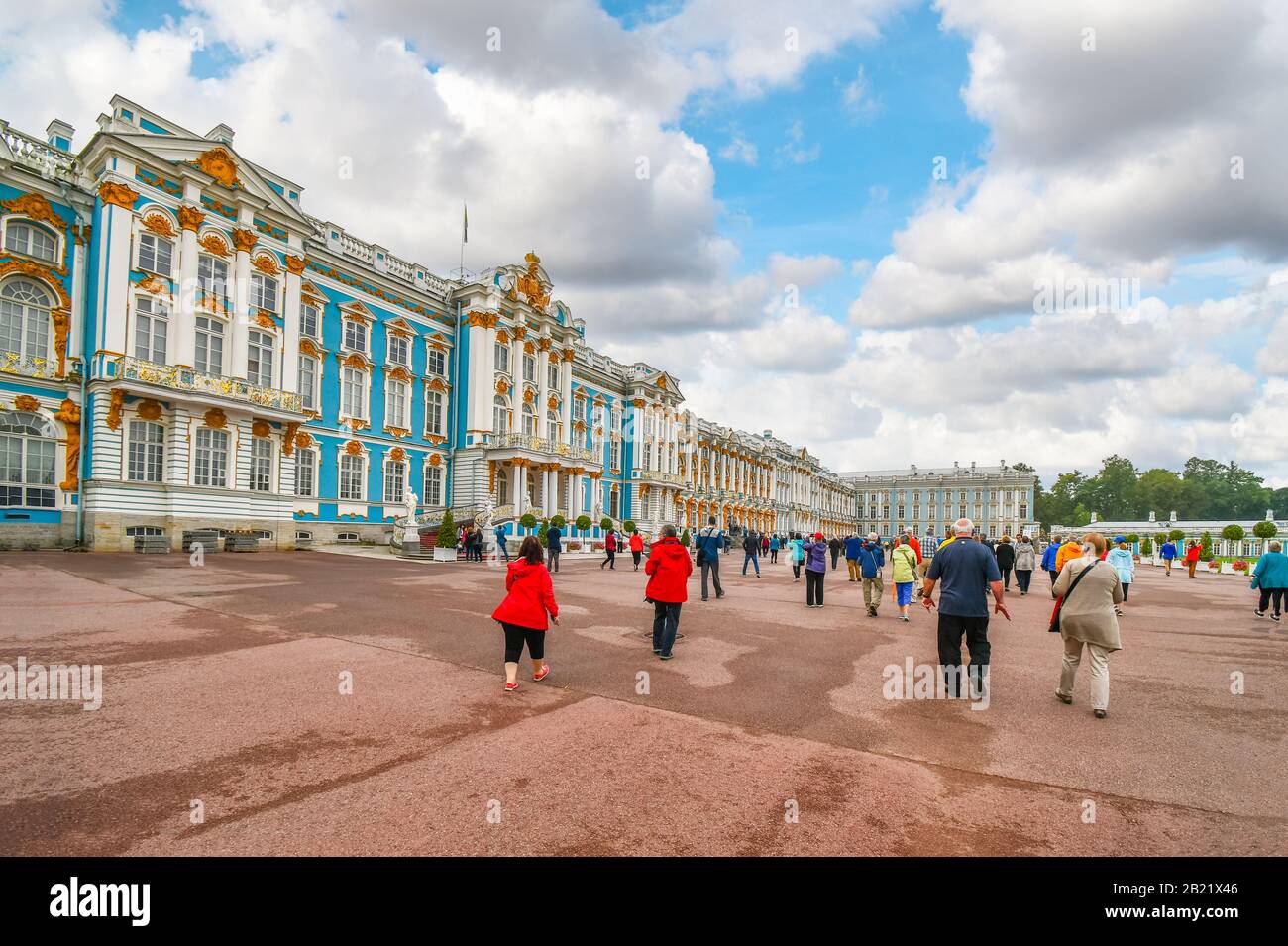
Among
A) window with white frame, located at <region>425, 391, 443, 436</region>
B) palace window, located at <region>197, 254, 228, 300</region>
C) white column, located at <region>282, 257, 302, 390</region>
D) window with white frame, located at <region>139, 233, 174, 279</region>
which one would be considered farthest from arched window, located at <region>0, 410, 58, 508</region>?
window with white frame, located at <region>425, 391, 443, 436</region>

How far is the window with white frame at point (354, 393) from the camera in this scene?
33969mm

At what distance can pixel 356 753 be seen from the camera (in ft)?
15.8

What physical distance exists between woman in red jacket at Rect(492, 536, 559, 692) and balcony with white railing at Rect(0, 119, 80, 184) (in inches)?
1132

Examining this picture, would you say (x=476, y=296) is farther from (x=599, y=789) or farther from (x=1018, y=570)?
(x=599, y=789)

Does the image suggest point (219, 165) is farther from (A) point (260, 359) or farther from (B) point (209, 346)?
(A) point (260, 359)

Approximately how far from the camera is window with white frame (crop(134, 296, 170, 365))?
25.1m

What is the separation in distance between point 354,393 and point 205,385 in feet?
27.7

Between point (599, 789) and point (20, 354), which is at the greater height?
point (20, 354)

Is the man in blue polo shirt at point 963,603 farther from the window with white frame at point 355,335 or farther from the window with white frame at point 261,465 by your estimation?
the window with white frame at point 355,335

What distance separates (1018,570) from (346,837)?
21058 mm

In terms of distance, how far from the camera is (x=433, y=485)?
3894cm

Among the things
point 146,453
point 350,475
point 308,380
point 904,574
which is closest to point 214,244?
point 308,380

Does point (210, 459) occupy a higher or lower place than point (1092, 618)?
higher
